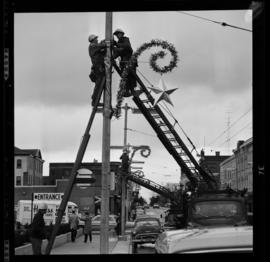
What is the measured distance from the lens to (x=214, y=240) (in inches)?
79.5

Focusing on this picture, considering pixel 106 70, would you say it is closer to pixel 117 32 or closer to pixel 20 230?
pixel 117 32

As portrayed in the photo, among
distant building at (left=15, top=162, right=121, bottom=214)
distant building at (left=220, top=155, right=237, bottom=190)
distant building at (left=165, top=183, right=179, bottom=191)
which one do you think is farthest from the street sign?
distant building at (left=220, top=155, right=237, bottom=190)

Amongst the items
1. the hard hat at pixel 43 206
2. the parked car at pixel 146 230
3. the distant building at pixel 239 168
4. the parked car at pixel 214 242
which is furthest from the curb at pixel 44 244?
the distant building at pixel 239 168

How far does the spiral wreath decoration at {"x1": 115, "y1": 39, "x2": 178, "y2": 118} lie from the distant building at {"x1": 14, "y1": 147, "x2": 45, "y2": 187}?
18.6 inches

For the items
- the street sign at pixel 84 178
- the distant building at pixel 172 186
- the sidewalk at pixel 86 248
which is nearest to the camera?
the sidewalk at pixel 86 248

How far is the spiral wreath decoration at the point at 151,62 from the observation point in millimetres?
2121

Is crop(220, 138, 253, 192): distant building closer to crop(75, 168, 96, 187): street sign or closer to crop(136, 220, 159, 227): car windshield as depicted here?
crop(136, 220, 159, 227): car windshield

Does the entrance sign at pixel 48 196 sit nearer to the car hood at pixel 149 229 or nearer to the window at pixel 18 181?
the window at pixel 18 181

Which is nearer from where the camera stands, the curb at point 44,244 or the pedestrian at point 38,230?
the curb at point 44,244

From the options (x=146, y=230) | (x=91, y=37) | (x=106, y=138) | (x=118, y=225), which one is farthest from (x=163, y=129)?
(x=118, y=225)
